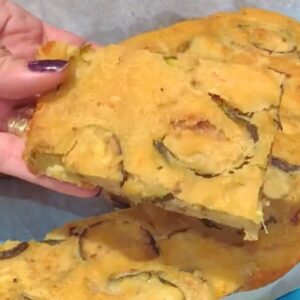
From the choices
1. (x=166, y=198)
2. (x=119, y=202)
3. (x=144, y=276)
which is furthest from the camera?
(x=119, y=202)

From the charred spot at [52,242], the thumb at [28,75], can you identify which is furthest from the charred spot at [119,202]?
the thumb at [28,75]

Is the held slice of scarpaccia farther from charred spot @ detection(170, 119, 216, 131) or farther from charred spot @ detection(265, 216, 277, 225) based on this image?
charred spot @ detection(265, 216, 277, 225)

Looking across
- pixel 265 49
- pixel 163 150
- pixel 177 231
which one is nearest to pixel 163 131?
pixel 163 150

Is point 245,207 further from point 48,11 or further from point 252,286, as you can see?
point 48,11

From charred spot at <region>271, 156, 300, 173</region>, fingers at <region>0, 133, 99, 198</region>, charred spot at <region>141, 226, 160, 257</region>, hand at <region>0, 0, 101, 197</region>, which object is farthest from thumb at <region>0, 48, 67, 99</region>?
charred spot at <region>271, 156, 300, 173</region>

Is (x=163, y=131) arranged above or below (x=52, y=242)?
above

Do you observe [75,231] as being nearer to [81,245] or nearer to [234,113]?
[81,245]
